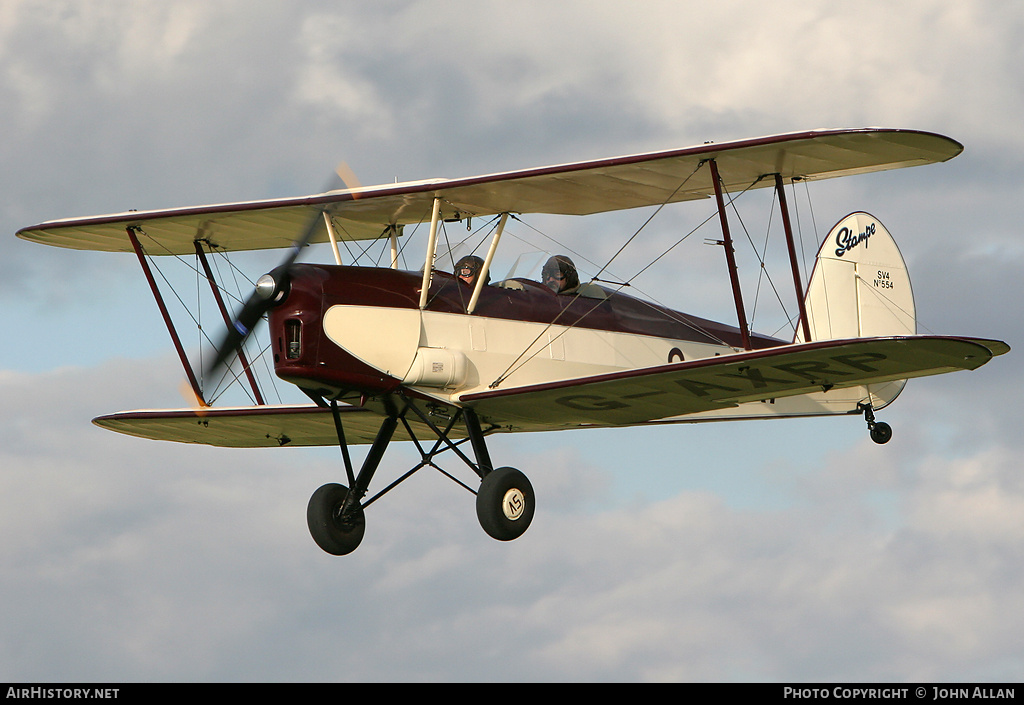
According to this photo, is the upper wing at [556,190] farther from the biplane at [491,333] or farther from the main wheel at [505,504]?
the main wheel at [505,504]

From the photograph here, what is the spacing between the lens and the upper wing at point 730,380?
11164mm

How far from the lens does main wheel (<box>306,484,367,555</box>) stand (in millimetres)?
12930

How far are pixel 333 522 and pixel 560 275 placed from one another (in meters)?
3.33

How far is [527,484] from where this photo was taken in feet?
41.6

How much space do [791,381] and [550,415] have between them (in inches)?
95.4

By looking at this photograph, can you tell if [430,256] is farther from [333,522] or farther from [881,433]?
[881,433]

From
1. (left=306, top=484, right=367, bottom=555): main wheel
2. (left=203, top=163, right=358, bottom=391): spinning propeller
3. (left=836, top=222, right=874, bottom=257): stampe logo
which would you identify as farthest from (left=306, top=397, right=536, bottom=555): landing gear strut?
(left=836, top=222, right=874, bottom=257): stampe logo

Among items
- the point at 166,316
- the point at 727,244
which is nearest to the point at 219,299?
the point at 166,316

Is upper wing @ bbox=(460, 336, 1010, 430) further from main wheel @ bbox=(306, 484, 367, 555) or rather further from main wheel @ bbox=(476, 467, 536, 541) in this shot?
main wheel @ bbox=(306, 484, 367, 555)

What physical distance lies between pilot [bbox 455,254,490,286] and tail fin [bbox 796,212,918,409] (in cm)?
461

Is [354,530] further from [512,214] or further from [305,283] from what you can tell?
[512,214]

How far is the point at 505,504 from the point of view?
12414 millimetres

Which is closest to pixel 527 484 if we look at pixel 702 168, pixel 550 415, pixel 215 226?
pixel 550 415

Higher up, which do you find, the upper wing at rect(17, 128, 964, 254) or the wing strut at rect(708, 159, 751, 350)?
the upper wing at rect(17, 128, 964, 254)
